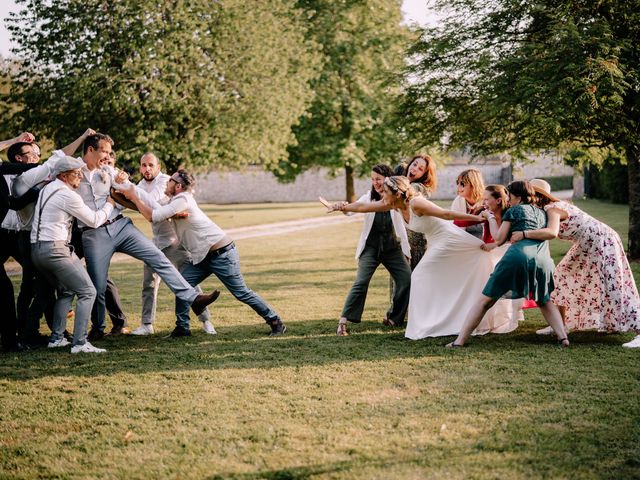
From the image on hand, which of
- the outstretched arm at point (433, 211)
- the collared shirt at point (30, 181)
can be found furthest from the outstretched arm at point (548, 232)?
the collared shirt at point (30, 181)

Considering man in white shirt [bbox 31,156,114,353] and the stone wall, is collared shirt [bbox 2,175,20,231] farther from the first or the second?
the stone wall

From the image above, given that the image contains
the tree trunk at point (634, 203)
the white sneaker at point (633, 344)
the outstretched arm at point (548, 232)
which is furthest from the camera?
the tree trunk at point (634, 203)

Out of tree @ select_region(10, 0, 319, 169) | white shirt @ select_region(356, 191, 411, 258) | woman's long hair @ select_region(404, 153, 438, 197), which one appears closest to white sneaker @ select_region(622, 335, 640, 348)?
white shirt @ select_region(356, 191, 411, 258)

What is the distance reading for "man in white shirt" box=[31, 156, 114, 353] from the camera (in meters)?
6.88

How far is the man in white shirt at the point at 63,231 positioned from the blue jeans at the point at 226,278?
1203mm

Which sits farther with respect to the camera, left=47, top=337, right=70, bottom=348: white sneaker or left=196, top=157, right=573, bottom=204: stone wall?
left=196, top=157, right=573, bottom=204: stone wall

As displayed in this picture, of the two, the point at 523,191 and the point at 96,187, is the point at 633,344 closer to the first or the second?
the point at 523,191

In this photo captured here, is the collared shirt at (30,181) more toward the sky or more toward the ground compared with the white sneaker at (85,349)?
more toward the sky

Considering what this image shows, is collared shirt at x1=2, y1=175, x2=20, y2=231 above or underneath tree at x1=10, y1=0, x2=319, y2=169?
underneath

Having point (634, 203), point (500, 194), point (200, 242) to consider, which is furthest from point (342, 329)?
point (634, 203)

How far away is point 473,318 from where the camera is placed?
7020 millimetres

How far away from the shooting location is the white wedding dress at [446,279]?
755cm

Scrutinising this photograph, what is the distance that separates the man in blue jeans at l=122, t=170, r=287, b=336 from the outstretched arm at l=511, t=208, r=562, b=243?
9.51 feet

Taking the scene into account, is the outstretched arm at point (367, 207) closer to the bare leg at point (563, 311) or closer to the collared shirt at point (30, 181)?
the bare leg at point (563, 311)
